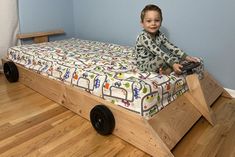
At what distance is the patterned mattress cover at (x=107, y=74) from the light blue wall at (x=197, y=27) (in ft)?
1.24

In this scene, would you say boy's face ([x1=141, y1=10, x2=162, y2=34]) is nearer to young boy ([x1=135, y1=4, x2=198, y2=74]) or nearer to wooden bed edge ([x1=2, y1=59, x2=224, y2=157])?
young boy ([x1=135, y1=4, x2=198, y2=74])

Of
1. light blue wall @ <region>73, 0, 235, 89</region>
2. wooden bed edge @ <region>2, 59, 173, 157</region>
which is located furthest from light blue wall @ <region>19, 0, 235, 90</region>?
wooden bed edge @ <region>2, 59, 173, 157</region>

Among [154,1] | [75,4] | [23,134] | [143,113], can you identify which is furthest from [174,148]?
[75,4]

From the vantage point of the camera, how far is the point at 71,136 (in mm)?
1565

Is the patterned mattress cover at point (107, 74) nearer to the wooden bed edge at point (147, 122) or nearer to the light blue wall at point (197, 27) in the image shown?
the wooden bed edge at point (147, 122)

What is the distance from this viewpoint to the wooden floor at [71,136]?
4.62ft

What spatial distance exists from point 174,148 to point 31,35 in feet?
7.66

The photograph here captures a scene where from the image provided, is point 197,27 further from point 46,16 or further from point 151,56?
point 46,16

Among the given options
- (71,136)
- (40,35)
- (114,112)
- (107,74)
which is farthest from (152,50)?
(40,35)

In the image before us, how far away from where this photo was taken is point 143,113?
1360 millimetres

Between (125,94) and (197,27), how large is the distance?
3.89 feet

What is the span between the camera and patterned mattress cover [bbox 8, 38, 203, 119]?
1.41m

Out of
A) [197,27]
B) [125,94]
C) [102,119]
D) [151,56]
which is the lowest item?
[102,119]

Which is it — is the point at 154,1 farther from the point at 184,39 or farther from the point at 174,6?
the point at 184,39
